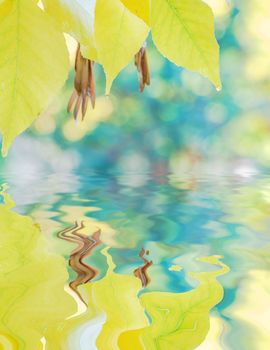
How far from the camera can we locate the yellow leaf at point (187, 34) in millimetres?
133

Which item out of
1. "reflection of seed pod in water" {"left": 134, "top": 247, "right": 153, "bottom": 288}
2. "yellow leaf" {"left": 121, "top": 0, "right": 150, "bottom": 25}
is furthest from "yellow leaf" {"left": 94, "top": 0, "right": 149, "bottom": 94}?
"reflection of seed pod in water" {"left": 134, "top": 247, "right": 153, "bottom": 288}

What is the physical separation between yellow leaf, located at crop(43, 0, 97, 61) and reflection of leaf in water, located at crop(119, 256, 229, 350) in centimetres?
8

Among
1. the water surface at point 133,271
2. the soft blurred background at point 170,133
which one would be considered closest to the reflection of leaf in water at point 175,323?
the water surface at point 133,271

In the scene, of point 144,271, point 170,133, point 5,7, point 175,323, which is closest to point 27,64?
point 5,7

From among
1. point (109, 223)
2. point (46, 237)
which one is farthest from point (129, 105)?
point (46, 237)

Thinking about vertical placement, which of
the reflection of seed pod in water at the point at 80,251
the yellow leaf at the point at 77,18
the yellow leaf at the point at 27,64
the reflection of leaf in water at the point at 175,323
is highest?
the yellow leaf at the point at 77,18

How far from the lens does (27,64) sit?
0.44ft

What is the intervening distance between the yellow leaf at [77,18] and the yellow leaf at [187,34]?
0.07 ft

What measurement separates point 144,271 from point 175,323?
226mm

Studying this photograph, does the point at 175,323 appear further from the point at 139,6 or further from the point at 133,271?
the point at 133,271

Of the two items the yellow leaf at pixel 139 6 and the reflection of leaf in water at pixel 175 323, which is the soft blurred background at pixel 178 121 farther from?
the yellow leaf at pixel 139 6

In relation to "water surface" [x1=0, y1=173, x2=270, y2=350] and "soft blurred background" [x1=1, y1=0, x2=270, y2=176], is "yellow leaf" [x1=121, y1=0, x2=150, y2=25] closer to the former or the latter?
Result: "water surface" [x1=0, y1=173, x2=270, y2=350]

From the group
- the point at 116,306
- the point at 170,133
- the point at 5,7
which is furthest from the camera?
the point at 170,133

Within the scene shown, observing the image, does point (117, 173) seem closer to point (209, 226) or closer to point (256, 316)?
point (209, 226)
